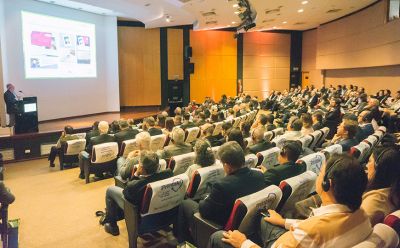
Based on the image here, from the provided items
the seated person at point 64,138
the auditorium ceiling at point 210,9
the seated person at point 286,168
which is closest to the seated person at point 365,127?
the seated person at point 286,168

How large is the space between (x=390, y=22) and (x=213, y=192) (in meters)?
11.9

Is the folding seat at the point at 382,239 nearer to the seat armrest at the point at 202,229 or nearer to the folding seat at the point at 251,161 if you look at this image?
the seat armrest at the point at 202,229

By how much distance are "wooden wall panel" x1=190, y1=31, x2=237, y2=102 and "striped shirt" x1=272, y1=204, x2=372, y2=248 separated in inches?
644

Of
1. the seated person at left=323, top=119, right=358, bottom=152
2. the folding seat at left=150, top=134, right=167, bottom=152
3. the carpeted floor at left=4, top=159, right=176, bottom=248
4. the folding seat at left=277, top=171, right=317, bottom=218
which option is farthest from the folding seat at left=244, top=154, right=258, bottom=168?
the folding seat at left=150, top=134, right=167, bottom=152

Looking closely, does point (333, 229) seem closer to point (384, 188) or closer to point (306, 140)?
point (384, 188)

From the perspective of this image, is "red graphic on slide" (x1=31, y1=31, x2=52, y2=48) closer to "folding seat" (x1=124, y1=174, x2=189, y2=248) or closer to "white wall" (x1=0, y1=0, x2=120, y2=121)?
"white wall" (x1=0, y1=0, x2=120, y2=121)

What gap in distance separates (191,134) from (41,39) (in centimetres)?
627

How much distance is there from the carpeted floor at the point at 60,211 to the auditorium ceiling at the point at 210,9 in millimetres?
5806

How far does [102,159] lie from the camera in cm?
513

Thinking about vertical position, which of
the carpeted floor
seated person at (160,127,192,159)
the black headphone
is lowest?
the carpeted floor

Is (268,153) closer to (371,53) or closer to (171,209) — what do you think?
(171,209)

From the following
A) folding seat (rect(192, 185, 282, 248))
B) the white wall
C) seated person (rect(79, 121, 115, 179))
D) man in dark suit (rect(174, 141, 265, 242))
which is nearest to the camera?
folding seat (rect(192, 185, 282, 248))

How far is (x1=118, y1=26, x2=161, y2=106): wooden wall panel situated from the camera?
15062 millimetres

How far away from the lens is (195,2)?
10156 millimetres
